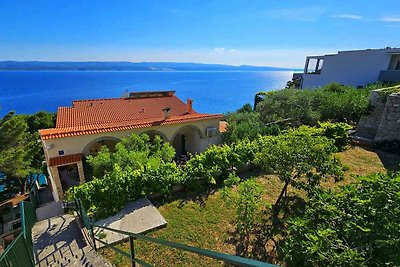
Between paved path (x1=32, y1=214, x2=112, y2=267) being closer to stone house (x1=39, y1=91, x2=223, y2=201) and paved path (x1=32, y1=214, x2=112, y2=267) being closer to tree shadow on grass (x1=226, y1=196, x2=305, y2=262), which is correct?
tree shadow on grass (x1=226, y1=196, x2=305, y2=262)

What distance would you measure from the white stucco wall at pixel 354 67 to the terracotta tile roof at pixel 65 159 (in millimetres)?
26625

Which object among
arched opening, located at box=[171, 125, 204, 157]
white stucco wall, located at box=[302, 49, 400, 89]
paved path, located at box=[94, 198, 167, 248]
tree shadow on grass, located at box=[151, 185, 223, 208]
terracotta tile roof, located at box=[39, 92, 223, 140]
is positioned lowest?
arched opening, located at box=[171, 125, 204, 157]

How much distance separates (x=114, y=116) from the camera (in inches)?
688

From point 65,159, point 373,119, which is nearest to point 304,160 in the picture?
point 373,119

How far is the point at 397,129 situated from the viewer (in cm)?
1199

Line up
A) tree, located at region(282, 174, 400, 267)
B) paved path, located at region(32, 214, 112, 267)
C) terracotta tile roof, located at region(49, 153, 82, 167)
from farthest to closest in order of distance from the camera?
terracotta tile roof, located at region(49, 153, 82, 167) < paved path, located at region(32, 214, 112, 267) < tree, located at region(282, 174, 400, 267)

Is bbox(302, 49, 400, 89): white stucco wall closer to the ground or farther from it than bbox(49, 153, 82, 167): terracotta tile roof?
farther from it

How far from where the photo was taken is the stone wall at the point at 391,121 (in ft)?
39.2

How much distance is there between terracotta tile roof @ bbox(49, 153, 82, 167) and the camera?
39.9 ft

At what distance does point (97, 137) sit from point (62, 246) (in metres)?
8.50

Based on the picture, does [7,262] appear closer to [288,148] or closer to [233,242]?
[233,242]

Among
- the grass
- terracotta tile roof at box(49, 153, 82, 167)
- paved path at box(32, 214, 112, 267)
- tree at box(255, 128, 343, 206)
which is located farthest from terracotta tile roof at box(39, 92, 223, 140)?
tree at box(255, 128, 343, 206)

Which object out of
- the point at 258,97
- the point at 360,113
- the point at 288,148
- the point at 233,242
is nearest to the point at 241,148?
the point at 288,148

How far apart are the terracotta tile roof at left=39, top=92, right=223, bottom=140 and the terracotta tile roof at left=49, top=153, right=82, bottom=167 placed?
1.23 meters
